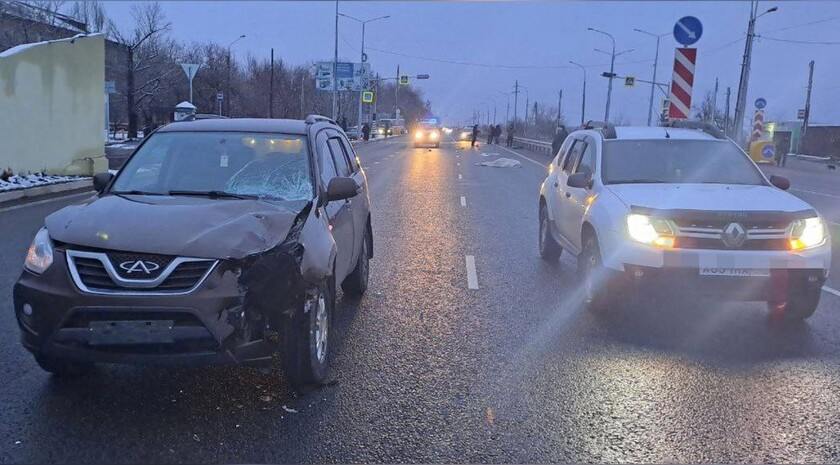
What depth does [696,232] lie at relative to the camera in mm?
6184

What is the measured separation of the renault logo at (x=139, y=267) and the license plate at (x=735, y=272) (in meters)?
4.19

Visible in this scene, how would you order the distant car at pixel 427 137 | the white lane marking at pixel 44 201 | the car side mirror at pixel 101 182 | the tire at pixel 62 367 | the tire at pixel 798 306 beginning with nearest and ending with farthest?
1. the tire at pixel 62 367
2. the car side mirror at pixel 101 182
3. the tire at pixel 798 306
4. the white lane marking at pixel 44 201
5. the distant car at pixel 427 137

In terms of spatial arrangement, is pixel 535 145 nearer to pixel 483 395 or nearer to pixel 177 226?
pixel 483 395

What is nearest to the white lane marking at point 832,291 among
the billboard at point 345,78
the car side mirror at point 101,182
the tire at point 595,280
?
the tire at point 595,280

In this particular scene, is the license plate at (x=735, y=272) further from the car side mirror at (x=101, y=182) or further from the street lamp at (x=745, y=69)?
the street lamp at (x=745, y=69)

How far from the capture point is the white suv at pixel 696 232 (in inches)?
240

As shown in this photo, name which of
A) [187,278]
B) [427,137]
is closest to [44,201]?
[187,278]

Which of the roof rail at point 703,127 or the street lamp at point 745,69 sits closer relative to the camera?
the roof rail at point 703,127

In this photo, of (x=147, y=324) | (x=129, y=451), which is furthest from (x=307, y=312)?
(x=129, y=451)

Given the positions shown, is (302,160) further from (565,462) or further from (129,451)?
(565,462)

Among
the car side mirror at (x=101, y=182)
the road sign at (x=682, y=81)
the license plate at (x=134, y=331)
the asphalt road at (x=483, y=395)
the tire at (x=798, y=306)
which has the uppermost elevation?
the road sign at (x=682, y=81)

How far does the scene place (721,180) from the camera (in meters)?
7.46

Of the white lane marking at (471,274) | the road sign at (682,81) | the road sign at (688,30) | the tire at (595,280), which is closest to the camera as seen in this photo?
the tire at (595,280)

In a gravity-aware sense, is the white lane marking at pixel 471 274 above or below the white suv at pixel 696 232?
below
